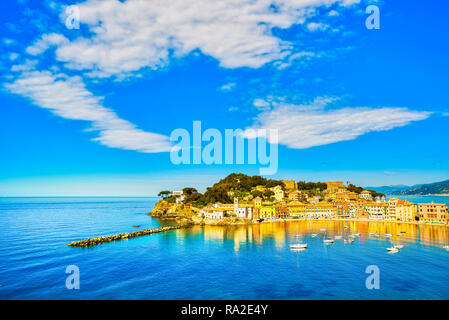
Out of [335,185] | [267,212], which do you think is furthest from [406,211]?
[335,185]

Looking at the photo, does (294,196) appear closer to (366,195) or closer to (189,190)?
(366,195)

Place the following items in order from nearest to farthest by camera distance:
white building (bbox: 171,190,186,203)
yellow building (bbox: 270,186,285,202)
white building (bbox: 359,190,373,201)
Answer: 1. white building (bbox: 171,190,186,203)
2. yellow building (bbox: 270,186,285,202)
3. white building (bbox: 359,190,373,201)

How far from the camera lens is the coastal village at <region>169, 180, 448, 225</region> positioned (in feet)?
229

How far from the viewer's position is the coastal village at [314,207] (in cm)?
6975

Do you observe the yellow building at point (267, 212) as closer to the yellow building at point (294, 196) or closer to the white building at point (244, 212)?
the white building at point (244, 212)

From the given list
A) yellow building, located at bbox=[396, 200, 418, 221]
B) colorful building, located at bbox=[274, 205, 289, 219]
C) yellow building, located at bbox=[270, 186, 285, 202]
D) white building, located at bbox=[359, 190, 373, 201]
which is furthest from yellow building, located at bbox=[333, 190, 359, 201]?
colorful building, located at bbox=[274, 205, 289, 219]

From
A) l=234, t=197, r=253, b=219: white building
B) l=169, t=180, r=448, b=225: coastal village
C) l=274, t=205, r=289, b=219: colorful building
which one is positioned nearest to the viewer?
→ l=169, t=180, r=448, b=225: coastal village

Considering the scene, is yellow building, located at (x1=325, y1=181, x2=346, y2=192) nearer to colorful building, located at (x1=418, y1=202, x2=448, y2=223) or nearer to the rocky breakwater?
colorful building, located at (x1=418, y1=202, x2=448, y2=223)

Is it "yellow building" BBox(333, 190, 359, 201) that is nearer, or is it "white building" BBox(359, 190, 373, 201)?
"yellow building" BBox(333, 190, 359, 201)

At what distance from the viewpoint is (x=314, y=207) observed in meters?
84.9

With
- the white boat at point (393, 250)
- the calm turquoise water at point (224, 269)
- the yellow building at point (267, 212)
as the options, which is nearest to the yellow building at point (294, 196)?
the yellow building at point (267, 212)

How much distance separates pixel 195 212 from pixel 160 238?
32.0 metres
